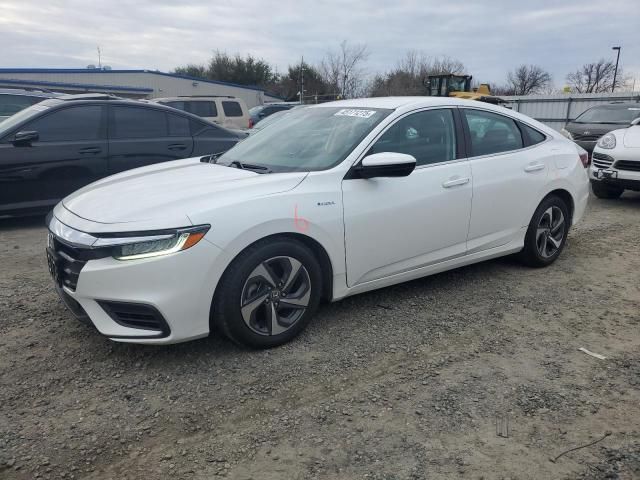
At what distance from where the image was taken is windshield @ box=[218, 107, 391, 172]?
368cm

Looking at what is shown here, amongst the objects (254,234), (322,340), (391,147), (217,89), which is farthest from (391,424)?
(217,89)

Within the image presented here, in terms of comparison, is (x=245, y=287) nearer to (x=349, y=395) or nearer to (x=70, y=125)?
(x=349, y=395)

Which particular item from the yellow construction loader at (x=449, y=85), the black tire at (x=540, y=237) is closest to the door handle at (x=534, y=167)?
the black tire at (x=540, y=237)

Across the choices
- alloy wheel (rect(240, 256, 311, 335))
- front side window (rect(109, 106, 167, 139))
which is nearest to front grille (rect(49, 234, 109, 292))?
alloy wheel (rect(240, 256, 311, 335))

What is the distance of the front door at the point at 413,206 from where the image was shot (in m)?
3.57

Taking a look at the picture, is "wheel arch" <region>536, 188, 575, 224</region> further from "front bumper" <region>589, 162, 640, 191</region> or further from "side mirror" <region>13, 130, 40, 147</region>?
"side mirror" <region>13, 130, 40, 147</region>

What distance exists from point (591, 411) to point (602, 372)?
0.50 meters

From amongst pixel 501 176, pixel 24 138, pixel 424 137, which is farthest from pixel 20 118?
pixel 501 176

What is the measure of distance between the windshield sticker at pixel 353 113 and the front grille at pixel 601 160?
226 inches

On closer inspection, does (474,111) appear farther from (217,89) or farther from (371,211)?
(217,89)

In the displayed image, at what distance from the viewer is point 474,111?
4.40m

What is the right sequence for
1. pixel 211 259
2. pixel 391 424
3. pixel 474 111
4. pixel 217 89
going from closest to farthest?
pixel 391 424
pixel 211 259
pixel 474 111
pixel 217 89

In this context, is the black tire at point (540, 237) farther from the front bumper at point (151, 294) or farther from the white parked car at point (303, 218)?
the front bumper at point (151, 294)

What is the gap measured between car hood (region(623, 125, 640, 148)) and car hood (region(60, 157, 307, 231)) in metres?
6.55
